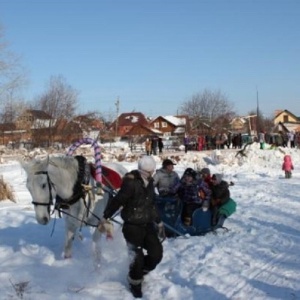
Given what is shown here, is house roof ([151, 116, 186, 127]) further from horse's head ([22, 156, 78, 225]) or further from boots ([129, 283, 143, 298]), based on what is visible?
boots ([129, 283, 143, 298])

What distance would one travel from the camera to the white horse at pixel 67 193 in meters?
6.28

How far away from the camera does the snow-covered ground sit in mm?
5555

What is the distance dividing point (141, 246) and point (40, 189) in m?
1.64

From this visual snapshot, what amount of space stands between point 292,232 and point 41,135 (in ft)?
131

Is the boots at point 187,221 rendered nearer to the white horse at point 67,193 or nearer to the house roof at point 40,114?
the white horse at point 67,193

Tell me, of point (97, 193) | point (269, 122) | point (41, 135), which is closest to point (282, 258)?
point (97, 193)

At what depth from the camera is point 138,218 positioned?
5543mm

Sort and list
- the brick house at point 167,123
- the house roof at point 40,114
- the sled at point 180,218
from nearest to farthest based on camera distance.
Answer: the sled at point 180,218 → the house roof at point 40,114 → the brick house at point 167,123

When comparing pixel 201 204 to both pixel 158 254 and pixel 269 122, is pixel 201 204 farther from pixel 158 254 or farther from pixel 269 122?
pixel 269 122

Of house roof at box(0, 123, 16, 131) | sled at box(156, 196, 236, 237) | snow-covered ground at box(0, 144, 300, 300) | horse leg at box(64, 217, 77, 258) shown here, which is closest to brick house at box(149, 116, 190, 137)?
house roof at box(0, 123, 16, 131)

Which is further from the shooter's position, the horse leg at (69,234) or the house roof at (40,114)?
the house roof at (40,114)

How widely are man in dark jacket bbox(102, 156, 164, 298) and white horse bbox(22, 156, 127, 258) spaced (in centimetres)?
112

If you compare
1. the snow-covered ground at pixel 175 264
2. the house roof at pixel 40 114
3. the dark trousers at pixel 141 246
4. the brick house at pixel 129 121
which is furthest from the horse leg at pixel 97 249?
the brick house at pixel 129 121

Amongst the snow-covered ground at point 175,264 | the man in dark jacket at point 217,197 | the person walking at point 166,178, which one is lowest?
the snow-covered ground at point 175,264
